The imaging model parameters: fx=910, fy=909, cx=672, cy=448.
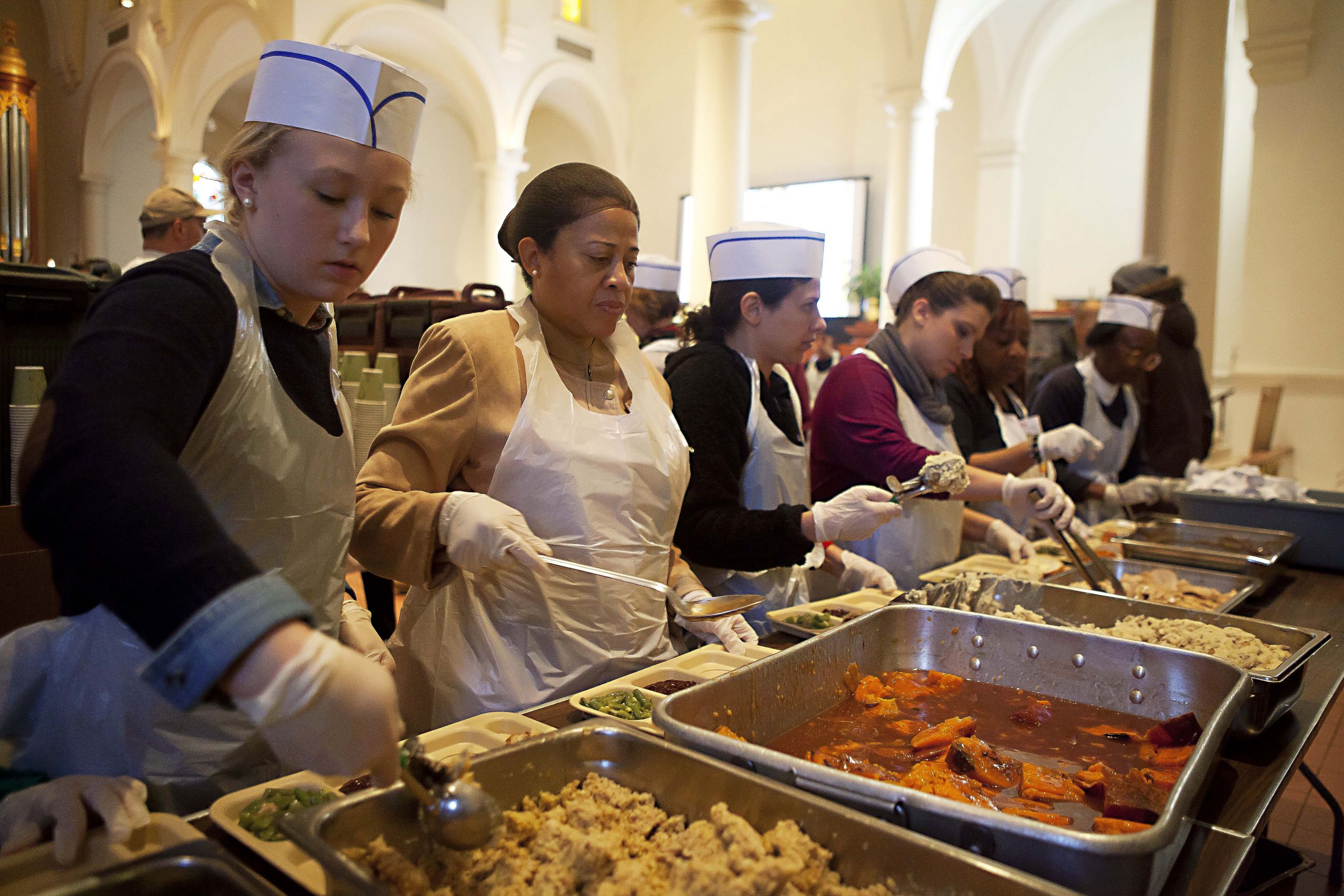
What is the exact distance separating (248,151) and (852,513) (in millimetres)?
1477

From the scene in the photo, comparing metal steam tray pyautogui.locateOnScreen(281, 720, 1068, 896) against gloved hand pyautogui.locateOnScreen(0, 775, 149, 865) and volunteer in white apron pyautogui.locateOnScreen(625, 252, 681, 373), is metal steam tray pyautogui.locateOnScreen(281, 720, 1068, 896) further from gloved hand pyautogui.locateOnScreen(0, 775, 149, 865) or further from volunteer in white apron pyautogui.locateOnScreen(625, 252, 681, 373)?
volunteer in white apron pyautogui.locateOnScreen(625, 252, 681, 373)

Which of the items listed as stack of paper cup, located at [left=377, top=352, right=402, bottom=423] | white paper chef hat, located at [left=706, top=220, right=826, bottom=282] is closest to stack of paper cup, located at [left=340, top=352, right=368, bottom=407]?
stack of paper cup, located at [left=377, top=352, right=402, bottom=423]

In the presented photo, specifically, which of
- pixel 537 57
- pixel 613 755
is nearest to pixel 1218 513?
pixel 613 755

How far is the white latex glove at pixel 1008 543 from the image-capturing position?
3.02 metres

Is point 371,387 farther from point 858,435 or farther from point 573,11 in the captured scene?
point 573,11

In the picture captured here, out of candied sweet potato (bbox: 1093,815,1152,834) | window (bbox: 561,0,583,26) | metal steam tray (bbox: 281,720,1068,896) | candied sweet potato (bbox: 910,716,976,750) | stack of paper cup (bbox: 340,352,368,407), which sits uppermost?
window (bbox: 561,0,583,26)

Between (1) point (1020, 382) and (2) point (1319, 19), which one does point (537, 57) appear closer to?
(2) point (1319, 19)

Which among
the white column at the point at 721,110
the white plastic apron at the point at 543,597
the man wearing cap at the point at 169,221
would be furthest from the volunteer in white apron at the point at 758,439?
the white column at the point at 721,110

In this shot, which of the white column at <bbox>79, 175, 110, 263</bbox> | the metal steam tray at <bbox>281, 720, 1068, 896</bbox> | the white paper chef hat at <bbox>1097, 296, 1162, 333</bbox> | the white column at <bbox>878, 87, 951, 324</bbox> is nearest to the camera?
the metal steam tray at <bbox>281, 720, 1068, 896</bbox>

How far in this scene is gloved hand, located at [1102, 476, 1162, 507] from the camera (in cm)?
422

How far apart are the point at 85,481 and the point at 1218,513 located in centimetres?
379

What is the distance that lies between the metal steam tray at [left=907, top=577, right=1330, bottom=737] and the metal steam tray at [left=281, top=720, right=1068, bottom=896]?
1.04m

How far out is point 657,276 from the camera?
450 centimetres

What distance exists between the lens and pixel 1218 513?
3496 millimetres
